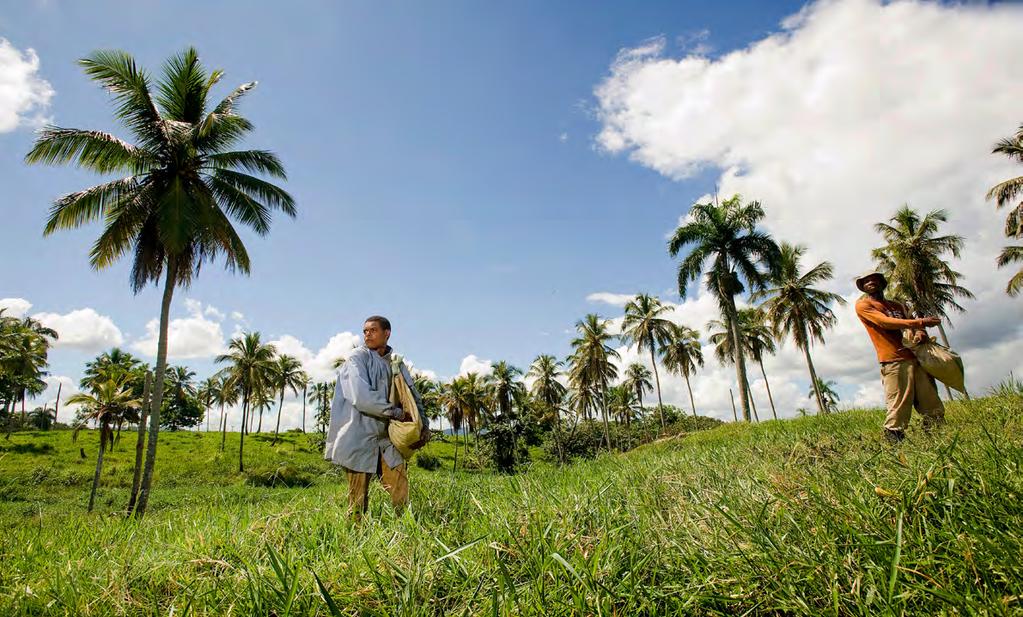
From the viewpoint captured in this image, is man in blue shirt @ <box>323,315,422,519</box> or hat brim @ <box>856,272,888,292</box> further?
hat brim @ <box>856,272,888,292</box>

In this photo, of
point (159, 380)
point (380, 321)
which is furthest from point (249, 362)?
point (380, 321)

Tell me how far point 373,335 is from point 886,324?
517 centimetres

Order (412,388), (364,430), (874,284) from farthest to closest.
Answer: (874,284) < (412,388) < (364,430)

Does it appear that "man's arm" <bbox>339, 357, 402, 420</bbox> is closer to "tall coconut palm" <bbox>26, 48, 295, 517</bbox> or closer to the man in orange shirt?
the man in orange shirt

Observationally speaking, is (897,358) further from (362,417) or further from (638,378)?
(638,378)

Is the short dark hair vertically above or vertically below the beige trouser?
above

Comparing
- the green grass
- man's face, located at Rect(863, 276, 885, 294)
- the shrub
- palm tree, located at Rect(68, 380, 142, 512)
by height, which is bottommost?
the shrub

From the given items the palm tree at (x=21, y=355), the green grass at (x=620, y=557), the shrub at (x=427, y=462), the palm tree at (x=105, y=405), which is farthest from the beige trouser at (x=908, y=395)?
the shrub at (x=427, y=462)

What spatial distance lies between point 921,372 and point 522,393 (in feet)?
156

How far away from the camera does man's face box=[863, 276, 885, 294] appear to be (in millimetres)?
5289

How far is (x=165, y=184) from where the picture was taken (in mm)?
16031

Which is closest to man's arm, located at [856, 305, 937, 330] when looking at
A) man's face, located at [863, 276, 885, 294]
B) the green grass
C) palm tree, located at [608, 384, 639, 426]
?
man's face, located at [863, 276, 885, 294]

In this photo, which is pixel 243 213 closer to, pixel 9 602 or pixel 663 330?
pixel 9 602

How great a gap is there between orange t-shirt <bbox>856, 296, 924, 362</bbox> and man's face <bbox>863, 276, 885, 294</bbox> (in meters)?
0.09
